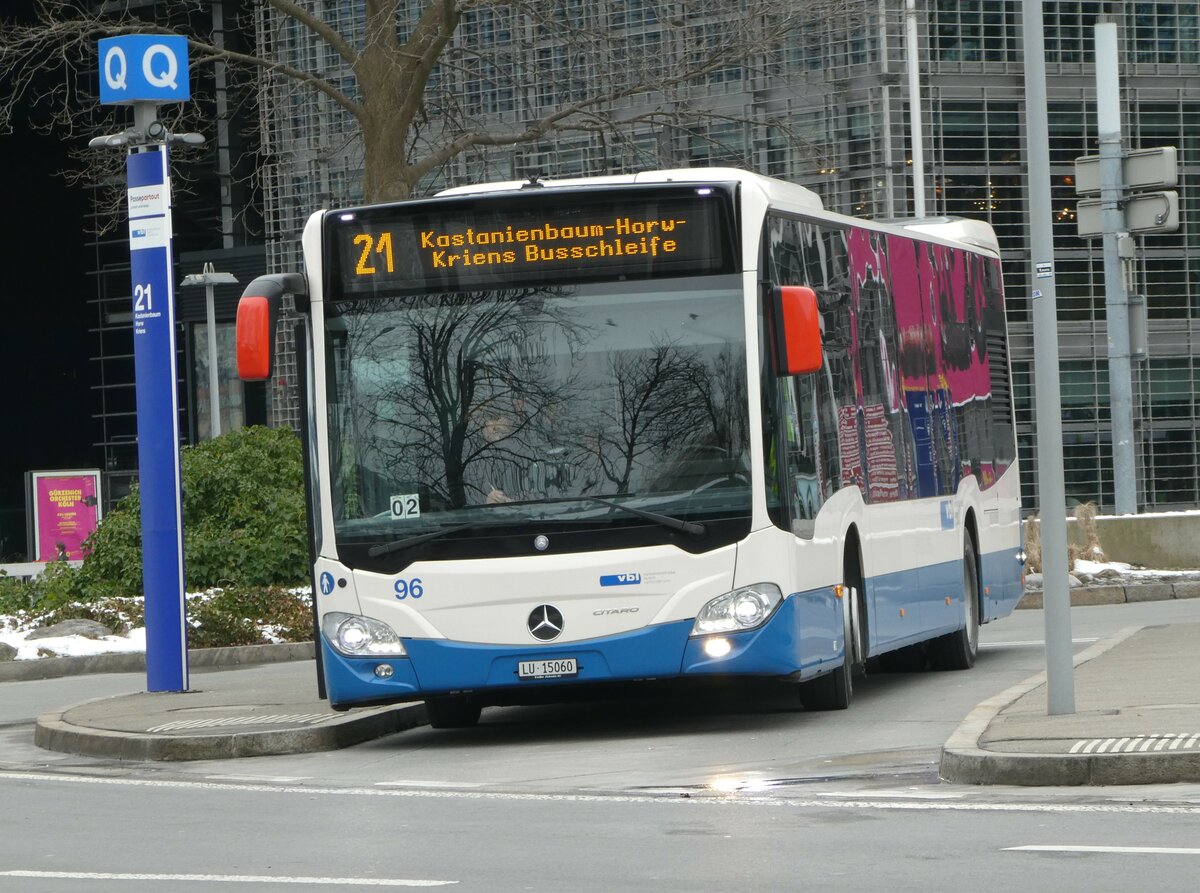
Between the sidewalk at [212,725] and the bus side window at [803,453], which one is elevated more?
the bus side window at [803,453]

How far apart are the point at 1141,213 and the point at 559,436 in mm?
13992

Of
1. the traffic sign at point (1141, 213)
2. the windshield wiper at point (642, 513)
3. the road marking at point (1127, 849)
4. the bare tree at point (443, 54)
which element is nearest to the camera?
the road marking at point (1127, 849)

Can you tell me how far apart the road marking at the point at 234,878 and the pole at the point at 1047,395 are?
450 cm

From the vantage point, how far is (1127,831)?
841 cm

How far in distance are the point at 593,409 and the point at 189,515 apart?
12.4 metres

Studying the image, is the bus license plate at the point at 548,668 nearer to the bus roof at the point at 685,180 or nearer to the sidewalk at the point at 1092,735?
the sidewalk at the point at 1092,735

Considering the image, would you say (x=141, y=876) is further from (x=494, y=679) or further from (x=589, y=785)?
(x=494, y=679)

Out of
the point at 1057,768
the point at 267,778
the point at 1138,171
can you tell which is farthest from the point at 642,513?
the point at 1138,171

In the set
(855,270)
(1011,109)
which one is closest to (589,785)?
(855,270)

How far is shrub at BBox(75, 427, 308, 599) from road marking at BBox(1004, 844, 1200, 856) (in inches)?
641

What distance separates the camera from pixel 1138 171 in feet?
81.9

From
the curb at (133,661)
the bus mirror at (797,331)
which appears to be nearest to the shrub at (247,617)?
the curb at (133,661)

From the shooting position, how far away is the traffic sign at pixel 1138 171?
24.7 meters

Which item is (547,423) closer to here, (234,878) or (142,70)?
(234,878)
